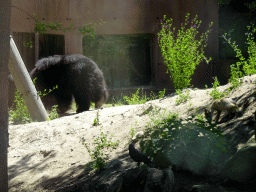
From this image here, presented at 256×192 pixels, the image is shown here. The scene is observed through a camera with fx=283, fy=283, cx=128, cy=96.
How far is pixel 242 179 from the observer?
2348mm

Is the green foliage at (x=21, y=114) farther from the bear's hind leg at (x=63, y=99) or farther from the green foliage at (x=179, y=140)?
the green foliage at (x=179, y=140)

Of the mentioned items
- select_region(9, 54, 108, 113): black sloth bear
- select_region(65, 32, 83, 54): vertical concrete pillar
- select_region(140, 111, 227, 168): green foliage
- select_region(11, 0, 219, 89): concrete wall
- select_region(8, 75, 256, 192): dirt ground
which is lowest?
select_region(8, 75, 256, 192): dirt ground

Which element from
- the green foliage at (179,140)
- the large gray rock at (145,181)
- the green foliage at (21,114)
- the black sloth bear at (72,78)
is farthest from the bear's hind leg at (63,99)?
the large gray rock at (145,181)

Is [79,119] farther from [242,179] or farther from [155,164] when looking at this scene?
[242,179]

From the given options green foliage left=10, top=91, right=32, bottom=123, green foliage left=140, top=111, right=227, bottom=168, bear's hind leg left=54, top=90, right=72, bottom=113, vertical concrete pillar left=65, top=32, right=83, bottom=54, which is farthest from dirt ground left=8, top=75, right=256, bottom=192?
vertical concrete pillar left=65, top=32, right=83, bottom=54

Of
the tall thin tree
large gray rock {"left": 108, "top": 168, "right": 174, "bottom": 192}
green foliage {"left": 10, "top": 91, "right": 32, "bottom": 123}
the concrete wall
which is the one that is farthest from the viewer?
the concrete wall

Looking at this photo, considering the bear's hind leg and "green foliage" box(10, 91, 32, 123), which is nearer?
"green foliage" box(10, 91, 32, 123)

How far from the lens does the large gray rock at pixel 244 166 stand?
232 cm

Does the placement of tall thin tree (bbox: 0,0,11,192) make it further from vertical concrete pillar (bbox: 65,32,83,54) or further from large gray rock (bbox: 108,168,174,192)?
vertical concrete pillar (bbox: 65,32,83,54)

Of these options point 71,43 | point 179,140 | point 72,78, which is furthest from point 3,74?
point 71,43

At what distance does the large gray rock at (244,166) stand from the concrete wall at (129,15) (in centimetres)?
713

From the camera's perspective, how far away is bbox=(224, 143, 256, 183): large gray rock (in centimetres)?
232

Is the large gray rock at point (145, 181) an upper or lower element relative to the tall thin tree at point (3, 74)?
lower

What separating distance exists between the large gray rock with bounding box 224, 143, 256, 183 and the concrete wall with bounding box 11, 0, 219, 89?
23.4 ft
